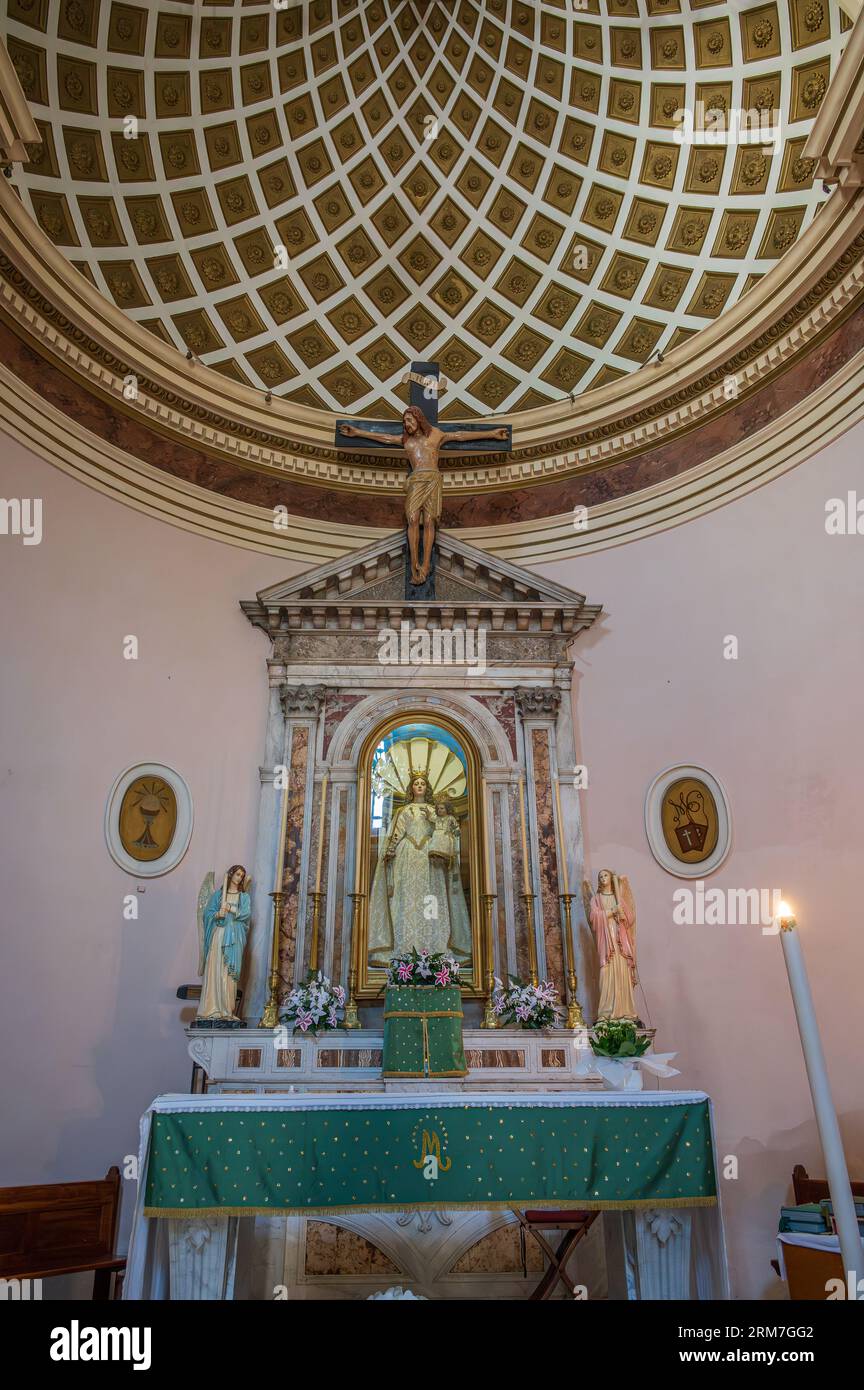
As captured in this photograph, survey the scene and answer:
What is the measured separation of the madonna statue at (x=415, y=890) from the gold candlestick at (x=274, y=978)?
944 mm

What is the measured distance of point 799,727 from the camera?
30.9ft

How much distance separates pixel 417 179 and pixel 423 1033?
1101 centimetres

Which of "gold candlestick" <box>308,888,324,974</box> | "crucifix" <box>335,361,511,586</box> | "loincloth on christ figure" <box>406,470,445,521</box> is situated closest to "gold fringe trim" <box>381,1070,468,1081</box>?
"gold candlestick" <box>308,888,324,974</box>

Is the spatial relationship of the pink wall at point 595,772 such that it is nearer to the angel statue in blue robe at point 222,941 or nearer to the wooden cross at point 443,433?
the angel statue in blue robe at point 222,941

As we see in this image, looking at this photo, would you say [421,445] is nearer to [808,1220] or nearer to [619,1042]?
[619,1042]

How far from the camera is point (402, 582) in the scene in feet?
37.3

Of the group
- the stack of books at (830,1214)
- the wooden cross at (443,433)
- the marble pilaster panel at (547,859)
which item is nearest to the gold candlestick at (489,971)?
the marble pilaster panel at (547,859)

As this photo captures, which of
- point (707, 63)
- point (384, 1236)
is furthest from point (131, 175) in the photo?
point (384, 1236)

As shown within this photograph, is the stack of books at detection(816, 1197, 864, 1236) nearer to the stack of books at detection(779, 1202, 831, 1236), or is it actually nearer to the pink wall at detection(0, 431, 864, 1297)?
the stack of books at detection(779, 1202, 831, 1236)

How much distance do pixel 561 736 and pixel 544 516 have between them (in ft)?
10.2

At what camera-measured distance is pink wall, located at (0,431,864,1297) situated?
338 inches

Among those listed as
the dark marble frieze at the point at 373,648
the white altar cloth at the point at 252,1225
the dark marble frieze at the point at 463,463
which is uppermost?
the dark marble frieze at the point at 463,463

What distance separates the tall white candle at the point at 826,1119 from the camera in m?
3.42
